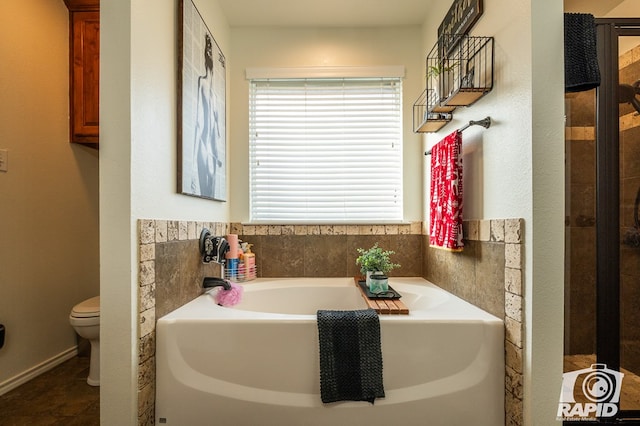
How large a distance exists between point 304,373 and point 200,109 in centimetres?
156

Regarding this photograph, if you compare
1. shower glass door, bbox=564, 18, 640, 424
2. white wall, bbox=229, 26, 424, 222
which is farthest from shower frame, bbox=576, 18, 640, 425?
white wall, bbox=229, 26, 424, 222

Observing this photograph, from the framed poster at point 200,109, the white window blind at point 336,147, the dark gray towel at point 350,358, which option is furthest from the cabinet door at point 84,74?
the dark gray towel at point 350,358

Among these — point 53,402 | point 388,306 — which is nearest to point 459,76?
point 388,306

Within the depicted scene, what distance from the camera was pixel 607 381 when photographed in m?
1.37

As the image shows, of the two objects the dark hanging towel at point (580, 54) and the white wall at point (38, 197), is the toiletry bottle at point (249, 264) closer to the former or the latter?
the white wall at point (38, 197)

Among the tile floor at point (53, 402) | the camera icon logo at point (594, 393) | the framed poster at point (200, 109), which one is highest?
the framed poster at point (200, 109)

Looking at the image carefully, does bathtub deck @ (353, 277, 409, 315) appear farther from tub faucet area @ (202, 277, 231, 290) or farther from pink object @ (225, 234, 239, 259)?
pink object @ (225, 234, 239, 259)

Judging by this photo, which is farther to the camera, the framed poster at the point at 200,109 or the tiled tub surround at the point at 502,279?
the framed poster at the point at 200,109

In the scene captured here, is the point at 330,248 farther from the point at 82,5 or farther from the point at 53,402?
the point at 82,5

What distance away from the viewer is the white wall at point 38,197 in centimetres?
187

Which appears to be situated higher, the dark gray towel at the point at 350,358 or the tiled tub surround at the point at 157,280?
the tiled tub surround at the point at 157,280

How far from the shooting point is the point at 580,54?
1.18m

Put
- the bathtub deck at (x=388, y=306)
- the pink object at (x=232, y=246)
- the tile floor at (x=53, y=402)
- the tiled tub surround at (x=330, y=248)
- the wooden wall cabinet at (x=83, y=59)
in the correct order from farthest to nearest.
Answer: the tiled tub surround at (x=330, y=248) → the wooden wall cabinet at (x=83, y=59) → the pink object at (x=232, y=246) → the tile floor at (x=53, y=402) → the bathtub deck at (x=388, y=306)

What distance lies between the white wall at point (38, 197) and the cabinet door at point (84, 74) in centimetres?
12
